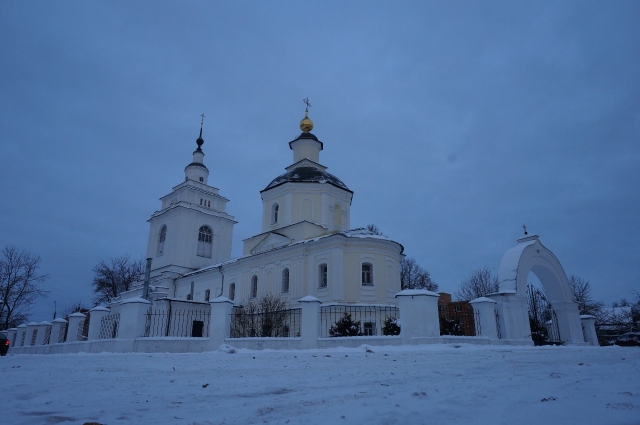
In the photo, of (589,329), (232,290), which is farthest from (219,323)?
(589,329)

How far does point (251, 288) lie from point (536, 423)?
86.9 ft

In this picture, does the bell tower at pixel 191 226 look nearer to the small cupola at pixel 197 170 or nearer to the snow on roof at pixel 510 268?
the small cupola at pixel 197 170

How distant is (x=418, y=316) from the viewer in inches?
520

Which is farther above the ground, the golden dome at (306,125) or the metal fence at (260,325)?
the golden dome at (306,125)

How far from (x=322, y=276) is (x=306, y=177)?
332 inches

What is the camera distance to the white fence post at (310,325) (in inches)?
520

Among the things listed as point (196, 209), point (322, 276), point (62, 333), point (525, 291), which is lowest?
point (62, 333)

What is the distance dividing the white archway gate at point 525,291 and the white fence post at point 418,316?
3.89m

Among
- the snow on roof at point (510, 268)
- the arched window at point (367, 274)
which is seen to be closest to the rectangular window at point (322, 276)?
the arched window at point (367, 274)

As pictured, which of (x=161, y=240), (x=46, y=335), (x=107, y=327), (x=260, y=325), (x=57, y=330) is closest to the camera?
(x=260, y=325)

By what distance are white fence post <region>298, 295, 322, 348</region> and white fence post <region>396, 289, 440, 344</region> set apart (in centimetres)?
270

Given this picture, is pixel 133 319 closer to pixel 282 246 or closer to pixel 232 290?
pixel 282 246

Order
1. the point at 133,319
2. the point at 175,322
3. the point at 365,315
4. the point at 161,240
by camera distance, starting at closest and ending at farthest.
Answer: the point at 133,319 < the point at 365,315 < the point at 175,322 < the point at 161,240

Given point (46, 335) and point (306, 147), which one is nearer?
point (46, 335)
